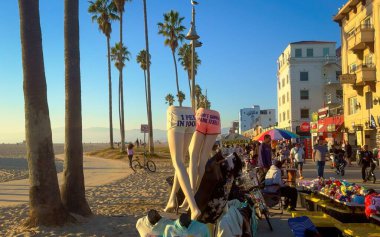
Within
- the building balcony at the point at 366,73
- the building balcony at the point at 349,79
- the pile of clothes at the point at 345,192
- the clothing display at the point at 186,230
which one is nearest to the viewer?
the clothing display at the point at 186,230

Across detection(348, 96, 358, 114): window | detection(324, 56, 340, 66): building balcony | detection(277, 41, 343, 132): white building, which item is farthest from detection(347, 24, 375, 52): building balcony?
detection(324, 56, 340, 66): building balcony

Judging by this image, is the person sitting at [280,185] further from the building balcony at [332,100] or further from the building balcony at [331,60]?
the building balcony at [331,60]

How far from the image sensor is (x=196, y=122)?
6.56m

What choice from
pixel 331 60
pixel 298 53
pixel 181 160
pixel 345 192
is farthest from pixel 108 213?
pixel 331 60

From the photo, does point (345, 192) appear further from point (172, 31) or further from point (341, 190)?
point (172, 31)

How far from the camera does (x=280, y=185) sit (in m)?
9.95

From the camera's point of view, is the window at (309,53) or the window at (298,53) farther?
the window at (298,53)

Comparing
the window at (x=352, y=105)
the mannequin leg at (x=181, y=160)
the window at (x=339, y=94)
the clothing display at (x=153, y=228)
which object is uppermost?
the window at (x=339, y=94)

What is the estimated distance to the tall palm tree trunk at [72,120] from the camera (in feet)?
32.3

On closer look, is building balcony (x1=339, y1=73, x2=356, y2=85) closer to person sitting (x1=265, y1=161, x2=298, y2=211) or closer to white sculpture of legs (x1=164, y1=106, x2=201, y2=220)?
person sitting (x1=265, y1=161, x2=298, y2=211)

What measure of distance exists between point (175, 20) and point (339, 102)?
21.9 meters

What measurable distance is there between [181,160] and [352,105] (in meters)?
31.9

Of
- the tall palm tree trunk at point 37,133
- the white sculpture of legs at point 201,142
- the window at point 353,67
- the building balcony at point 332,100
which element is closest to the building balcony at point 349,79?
the window at point 353,67

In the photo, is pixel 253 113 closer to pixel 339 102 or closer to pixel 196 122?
pixel 339 102
